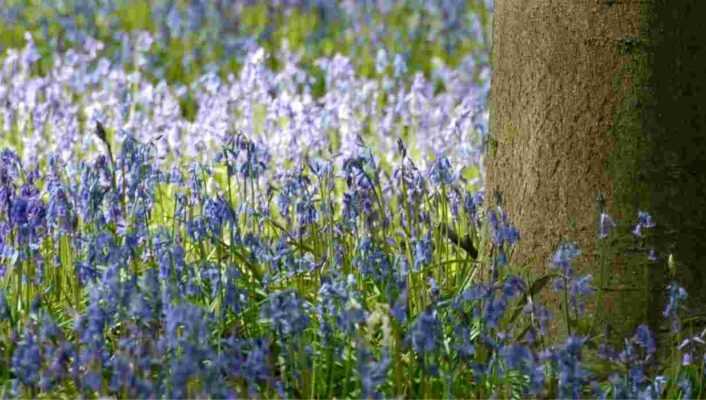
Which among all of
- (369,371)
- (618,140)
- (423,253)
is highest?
(618,140)

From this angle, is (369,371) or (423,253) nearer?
(369,371)

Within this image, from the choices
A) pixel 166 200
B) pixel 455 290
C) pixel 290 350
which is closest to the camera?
pixel 290 350

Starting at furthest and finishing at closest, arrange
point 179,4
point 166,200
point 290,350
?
point 179,4 → point 166,200 → point 290,350

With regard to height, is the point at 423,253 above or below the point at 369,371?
→ above

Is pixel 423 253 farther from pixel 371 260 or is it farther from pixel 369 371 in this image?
pixel 369 371

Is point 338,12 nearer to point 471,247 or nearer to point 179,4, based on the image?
point 179,4

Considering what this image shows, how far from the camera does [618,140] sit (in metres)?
3.40

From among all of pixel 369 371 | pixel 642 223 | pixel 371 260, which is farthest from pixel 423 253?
pixel 369 371

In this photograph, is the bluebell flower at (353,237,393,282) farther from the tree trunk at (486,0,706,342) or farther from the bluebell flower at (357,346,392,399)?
the bluebell flower at (357,346,392,399)

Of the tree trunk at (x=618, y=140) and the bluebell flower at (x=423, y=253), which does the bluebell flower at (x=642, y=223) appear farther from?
the bluebell flower at (x=423, y=253)

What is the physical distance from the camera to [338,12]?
9.22 meters

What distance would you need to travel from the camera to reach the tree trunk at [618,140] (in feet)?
11.1

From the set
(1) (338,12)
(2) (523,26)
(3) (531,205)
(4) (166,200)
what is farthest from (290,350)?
(1) (338,12)

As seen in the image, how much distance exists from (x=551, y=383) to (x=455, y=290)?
693 mm
